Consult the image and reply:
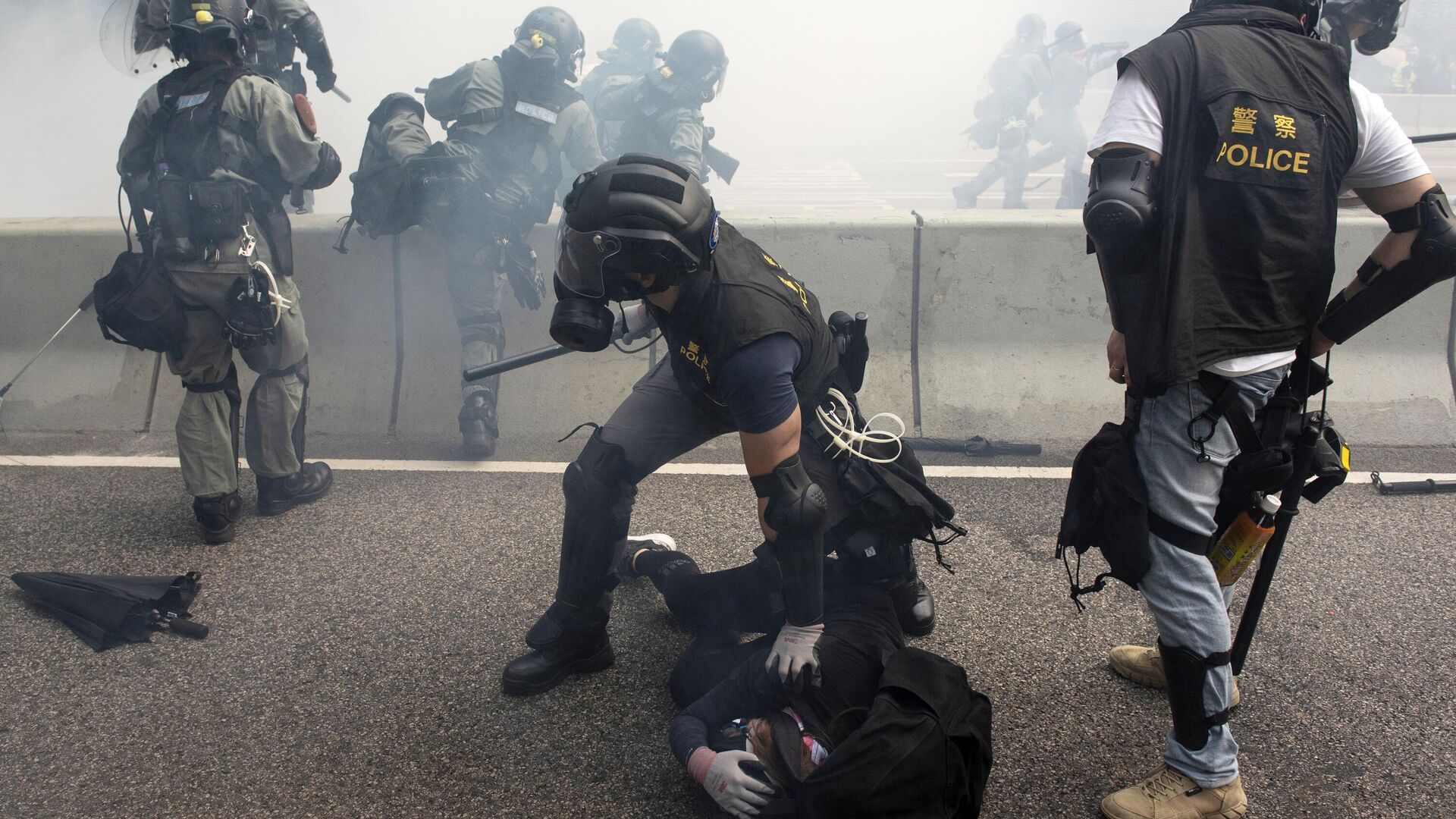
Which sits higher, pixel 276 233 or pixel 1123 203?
pixel 1123 203

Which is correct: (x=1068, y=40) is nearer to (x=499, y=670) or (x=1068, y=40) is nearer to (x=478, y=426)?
(x=478, y=426)

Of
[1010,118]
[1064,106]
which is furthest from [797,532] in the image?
[1064,106]

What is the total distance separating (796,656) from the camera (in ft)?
7.66

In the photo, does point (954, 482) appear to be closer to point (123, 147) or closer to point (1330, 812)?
point (1330, 812)

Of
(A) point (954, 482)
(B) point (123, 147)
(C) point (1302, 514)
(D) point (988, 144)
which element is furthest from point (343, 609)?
(D) point (988, 144)

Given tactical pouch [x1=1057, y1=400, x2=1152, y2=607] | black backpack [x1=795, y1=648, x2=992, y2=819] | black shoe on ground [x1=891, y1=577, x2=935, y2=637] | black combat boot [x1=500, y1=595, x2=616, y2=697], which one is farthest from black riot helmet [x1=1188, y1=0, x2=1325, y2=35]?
black combat boot [x1=500, y1=595, x2=616, y2=697]

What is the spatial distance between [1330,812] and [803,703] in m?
1.26

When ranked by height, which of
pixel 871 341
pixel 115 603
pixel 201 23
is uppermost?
pixel 201 23

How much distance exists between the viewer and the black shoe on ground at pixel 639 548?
132 inches

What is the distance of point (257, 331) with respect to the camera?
374cm

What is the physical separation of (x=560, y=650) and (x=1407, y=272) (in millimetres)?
2346

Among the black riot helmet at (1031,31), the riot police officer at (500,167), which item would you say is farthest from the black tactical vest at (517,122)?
the black riot helmet at (1031,31)

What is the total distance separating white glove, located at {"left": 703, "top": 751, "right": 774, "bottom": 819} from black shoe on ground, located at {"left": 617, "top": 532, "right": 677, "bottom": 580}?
1.15 meters

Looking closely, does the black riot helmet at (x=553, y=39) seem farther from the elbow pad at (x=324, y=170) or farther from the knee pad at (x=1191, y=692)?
the knee pad at (x=1191, y=692)
